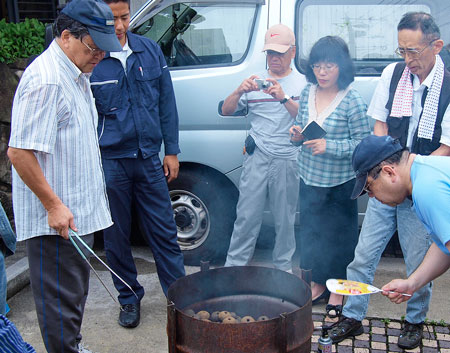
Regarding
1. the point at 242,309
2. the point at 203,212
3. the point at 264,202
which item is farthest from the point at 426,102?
the point at 203,212

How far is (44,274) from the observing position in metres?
2.80

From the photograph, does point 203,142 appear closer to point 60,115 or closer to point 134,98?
point 134,98

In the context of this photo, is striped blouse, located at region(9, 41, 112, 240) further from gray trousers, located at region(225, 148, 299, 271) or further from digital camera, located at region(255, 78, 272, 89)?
gray trousers, located at region(225, 148, 299, 271)

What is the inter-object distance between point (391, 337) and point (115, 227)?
200 cm

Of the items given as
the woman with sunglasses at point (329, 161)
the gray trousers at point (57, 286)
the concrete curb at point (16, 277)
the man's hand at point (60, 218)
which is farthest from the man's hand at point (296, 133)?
the concrete curb at point (16, 277)

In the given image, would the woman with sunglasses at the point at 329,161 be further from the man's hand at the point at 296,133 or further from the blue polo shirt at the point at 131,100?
the blue polo shirt at the point at 131,100

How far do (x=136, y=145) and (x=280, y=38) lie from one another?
51.3 inches

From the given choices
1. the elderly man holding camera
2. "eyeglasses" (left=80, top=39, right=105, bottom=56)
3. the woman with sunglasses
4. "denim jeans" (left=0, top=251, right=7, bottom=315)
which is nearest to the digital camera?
the elderly man holding camera

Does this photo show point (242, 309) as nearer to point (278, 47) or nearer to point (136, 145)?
point (136, 145)

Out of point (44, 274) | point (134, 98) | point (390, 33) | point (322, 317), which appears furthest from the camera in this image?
point (390, 33)

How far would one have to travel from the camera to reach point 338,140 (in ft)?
12.4

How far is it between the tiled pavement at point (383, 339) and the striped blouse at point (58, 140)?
179 centimetres

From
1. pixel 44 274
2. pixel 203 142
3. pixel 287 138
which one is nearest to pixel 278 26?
pixel 287 138

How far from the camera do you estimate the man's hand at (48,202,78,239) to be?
8.70 ft
